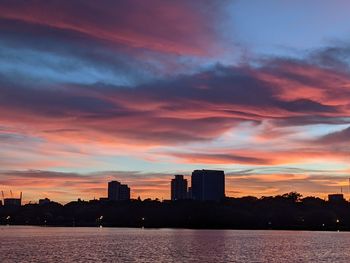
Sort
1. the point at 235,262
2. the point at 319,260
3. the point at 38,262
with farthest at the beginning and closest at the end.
→ the point at 319,260 < the point at 235,262 < the point at 38,262

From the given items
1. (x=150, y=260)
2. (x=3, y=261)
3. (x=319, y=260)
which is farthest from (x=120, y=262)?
(x=319, y=260)

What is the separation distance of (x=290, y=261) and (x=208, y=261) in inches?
993

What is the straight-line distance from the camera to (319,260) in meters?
153

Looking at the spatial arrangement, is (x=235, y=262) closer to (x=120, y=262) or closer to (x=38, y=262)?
(x=120, y=262)

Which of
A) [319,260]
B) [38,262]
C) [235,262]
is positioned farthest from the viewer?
[319,260]

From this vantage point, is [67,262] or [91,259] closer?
[67,262]

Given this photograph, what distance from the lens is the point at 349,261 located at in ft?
477

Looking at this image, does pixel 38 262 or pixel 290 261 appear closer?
pixel 38 262

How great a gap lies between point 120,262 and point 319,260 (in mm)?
59652

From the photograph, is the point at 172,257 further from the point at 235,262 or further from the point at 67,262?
the point at 67,262

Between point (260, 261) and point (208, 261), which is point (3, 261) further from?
point (260, 261)

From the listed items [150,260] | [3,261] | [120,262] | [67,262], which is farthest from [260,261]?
[3,261]

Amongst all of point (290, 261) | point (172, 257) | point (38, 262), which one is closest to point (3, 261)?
point (38, 262)

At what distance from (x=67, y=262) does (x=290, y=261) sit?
206 feet
